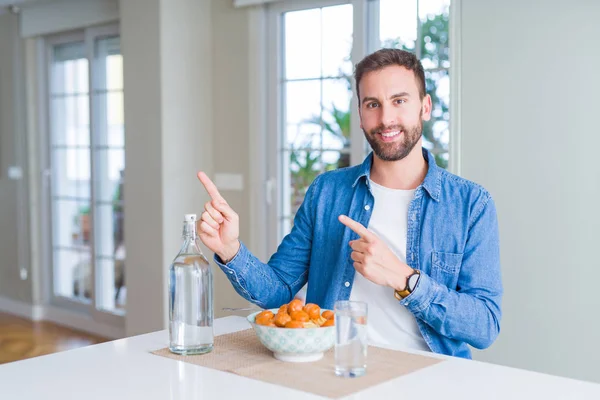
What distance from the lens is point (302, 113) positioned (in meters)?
4.35

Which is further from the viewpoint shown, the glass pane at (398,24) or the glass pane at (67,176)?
the glass pane at (67,176)

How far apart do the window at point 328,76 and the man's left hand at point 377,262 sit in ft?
6.25

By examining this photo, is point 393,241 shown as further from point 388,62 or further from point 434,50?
point 434,50

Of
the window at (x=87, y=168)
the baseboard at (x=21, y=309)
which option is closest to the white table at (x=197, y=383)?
the window at (x=87, y=168)

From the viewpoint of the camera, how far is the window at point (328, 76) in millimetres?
3670

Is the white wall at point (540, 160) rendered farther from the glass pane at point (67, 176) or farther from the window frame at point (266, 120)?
the glass pane at point (67, 176)

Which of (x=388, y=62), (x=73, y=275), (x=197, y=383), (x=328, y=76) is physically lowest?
(x=73, y=275)

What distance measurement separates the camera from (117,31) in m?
5.21

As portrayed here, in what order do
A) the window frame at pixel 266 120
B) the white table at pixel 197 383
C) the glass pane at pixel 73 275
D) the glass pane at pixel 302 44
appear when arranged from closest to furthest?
the white table at pixel 197 383
the glass pane at pixel 302 44
the window frame at pixel 266 120
the glass pane at pixel 73 275

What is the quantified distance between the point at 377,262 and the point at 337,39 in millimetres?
2566

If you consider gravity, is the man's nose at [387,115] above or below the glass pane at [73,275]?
above

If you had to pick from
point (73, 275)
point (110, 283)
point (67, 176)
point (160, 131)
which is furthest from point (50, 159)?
point (160, 131)

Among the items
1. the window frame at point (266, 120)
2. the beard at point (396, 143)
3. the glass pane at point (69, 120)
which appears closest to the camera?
the beard at point (396, 143)

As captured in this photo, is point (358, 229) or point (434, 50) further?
point (434, 50)
